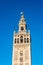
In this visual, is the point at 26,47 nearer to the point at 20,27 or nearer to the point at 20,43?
the point at 20,43

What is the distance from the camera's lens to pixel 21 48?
6359 cm

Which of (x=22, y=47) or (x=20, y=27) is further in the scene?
(x=20, y=27)

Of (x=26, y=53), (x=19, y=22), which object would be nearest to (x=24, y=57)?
(x=26, y=53)

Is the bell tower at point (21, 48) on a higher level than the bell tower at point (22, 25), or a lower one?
lower

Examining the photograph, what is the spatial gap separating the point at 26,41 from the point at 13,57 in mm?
5895

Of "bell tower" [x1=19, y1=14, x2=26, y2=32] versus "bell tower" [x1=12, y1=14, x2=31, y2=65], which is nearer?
"bell tower" [x1=12, y1=14, x2=31, y2=65]

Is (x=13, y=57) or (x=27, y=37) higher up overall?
(x=27, y=37)

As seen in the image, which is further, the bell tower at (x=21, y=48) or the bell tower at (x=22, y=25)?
the bell tower at (x=22, y=25)

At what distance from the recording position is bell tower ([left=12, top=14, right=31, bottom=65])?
61812 mm

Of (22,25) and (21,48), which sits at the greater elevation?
(22,25)

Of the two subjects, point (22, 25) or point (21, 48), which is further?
point (22, 25)

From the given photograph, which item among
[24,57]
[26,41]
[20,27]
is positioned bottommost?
[24,57]

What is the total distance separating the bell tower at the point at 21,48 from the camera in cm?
6181

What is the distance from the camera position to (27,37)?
65812 millimetres
